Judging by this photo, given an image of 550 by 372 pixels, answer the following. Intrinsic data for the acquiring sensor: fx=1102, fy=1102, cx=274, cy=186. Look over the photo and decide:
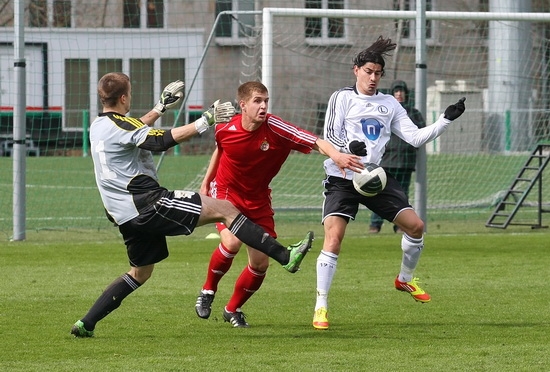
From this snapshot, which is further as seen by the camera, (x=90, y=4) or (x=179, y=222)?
(x=90, y=4)

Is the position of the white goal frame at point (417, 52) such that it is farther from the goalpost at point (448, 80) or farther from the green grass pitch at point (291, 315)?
the green grass pitch at point (291, 315)

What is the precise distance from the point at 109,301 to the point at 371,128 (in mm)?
2485

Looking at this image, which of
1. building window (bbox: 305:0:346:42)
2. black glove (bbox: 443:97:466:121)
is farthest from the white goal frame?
black glove (bbox: 443:97:466:121)

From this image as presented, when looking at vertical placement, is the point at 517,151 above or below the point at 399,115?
below

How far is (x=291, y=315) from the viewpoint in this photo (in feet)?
27.7

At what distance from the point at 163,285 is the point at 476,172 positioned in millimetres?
12633

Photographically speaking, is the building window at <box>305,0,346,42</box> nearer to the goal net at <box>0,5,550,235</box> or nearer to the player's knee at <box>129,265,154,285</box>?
the goal net at <box>0,5,550,235</box>

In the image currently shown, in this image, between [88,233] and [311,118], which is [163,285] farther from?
[311,118]

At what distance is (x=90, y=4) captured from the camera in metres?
20.5

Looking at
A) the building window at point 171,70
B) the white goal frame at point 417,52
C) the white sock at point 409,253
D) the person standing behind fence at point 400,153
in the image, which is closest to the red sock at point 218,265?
the white sock at point 409,253

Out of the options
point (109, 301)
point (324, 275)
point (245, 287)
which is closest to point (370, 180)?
point (324, 275)

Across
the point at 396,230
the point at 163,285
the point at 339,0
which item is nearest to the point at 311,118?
the point at 339,0

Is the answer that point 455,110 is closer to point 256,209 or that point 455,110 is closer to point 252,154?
point 252,154

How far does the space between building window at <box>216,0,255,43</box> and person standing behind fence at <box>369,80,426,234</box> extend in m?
4.01
